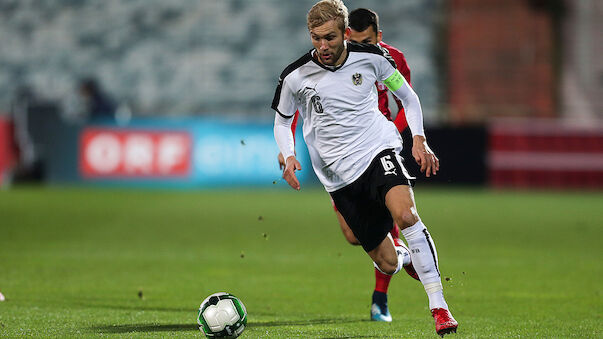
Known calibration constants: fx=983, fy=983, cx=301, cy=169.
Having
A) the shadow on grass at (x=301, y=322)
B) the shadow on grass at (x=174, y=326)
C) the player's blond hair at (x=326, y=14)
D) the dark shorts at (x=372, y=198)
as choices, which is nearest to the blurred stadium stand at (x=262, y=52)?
the shadow on grass at (x=301, y=322)

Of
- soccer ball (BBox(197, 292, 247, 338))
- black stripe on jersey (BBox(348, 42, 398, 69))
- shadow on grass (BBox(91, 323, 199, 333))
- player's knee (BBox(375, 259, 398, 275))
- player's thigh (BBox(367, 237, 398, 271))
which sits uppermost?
black stripe on jersey (BBox(348, 42, 398, 69))

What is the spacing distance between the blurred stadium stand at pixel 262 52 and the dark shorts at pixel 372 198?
16785 millimetres

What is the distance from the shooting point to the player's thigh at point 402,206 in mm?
5481

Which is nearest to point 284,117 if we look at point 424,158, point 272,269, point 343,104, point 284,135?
point 284,135

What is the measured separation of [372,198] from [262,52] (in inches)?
752

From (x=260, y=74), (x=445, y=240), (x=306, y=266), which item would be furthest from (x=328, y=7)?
(x=260, y=74)

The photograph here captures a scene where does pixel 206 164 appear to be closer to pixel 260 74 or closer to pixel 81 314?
pixel 260 74

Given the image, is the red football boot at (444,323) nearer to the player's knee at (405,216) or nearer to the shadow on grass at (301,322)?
the player's knee at (405,216)

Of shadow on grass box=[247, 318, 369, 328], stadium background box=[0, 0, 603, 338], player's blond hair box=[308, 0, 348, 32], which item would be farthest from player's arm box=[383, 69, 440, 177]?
shadow on grass box=[247, 318, 369, 328]

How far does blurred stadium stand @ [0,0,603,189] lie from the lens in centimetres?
2380

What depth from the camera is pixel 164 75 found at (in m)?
24.2

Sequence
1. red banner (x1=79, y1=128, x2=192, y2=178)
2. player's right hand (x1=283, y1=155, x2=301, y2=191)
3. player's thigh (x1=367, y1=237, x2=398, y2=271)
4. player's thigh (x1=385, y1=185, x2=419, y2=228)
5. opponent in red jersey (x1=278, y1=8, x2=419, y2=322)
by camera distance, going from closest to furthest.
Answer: player's thigh (x1=385, y1=185, x2=419, y2=228), player's right hand (x1=283, y1=155, x2=301, y2=191), player's thigh (x1=367, y1=237, x2=398, y2=271), opponent in red jersey (x1=278, y1=8, x2=419, y2=322), red banner (x1=79, y1=128, x2=192, y2=178)

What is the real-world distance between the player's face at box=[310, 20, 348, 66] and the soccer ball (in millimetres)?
1499

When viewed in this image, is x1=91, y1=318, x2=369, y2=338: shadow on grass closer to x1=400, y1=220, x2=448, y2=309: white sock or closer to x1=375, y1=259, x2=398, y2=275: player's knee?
x1=375, y1=259, x2=398, y2=275: player's knee
